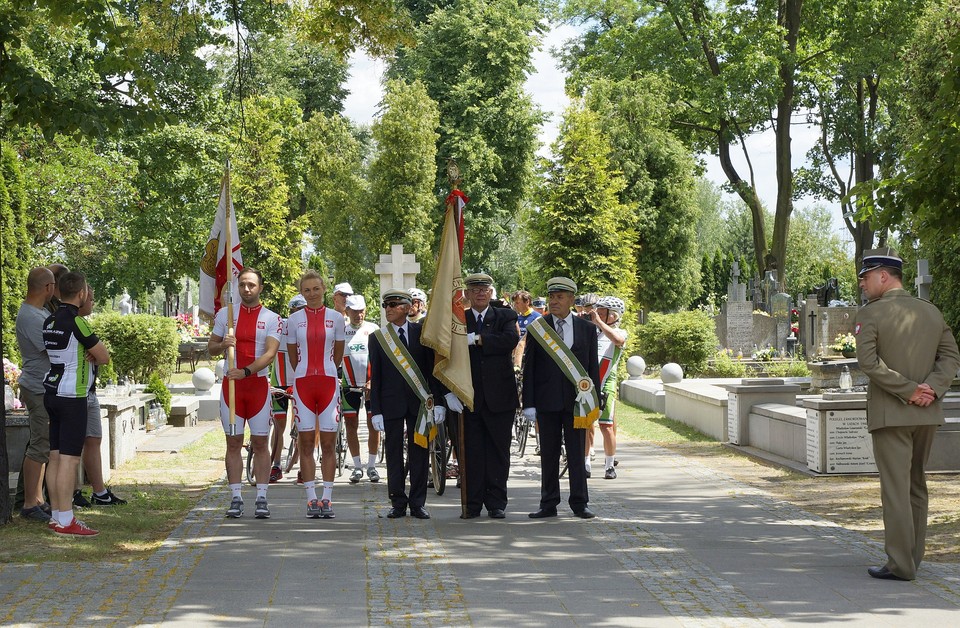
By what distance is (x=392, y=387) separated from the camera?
393 inches

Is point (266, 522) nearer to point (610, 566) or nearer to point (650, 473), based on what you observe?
point (610, 566)

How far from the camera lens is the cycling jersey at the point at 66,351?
8.96 meters

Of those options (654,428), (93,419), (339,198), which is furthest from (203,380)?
(339,198)

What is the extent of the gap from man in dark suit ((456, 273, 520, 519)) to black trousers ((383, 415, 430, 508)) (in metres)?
0.38

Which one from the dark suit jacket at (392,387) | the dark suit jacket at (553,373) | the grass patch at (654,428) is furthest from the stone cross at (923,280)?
the dark suit jacket at (392,387)

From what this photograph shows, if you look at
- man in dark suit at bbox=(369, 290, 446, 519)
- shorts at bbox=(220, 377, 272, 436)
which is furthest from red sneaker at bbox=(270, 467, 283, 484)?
man in dark suit at bbox=(369, 290, 446, 519)

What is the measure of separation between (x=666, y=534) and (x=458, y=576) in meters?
2.24

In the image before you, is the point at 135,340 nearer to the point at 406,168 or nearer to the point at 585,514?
the point at 585,514

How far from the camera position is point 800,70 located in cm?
4234

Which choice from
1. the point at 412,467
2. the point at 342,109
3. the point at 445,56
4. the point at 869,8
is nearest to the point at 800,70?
the point at 869,8

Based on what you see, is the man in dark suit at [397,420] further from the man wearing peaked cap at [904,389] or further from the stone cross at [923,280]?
the stone cross at [923,280]

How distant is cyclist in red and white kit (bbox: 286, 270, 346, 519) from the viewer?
32.2 feet

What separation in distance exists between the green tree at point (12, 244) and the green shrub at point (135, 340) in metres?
2.37

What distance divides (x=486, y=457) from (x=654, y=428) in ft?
30.9
